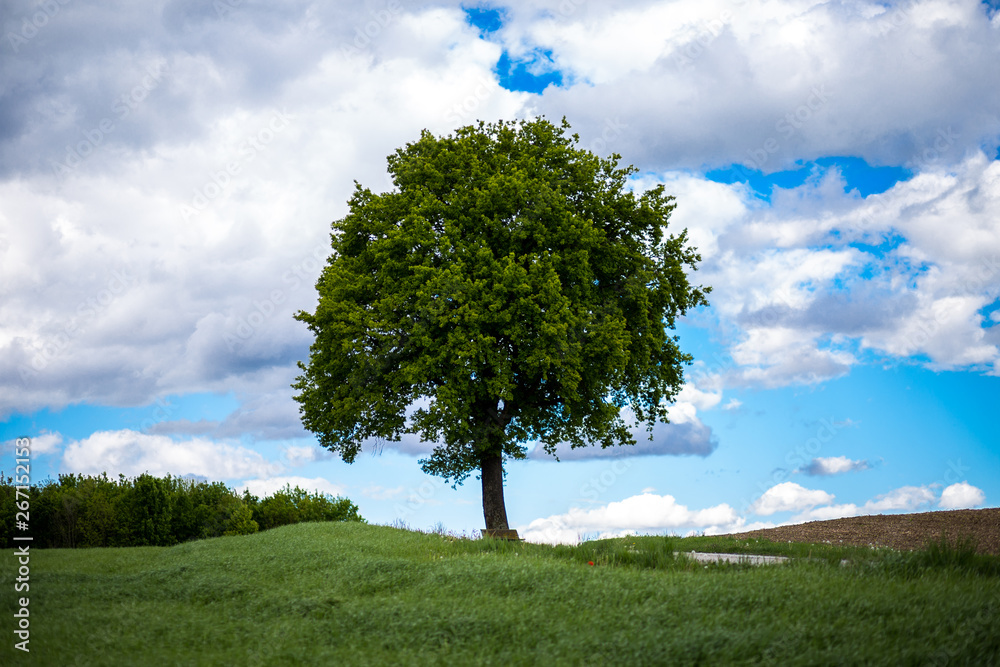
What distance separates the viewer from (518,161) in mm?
20766

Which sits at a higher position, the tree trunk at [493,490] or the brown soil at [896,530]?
the tree trunk at [493,490]

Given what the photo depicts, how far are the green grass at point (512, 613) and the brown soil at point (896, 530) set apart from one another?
513cm

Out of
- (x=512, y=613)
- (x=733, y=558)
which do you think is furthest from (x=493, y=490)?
(x=512, y=613)

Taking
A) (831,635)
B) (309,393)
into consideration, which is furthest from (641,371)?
(831,635)

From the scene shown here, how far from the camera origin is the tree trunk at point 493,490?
20.2m

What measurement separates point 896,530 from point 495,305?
477 inches

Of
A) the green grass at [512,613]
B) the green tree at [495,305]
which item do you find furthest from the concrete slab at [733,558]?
the green tree at [495,305]

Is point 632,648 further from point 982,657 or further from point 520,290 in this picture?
point 520,290

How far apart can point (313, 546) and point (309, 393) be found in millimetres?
8936

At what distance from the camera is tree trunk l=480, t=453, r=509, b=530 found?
20.2 meters

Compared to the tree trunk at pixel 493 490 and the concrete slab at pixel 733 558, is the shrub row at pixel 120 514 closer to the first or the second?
the tree trunk at pixel 493 490

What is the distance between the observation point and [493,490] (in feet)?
66.9

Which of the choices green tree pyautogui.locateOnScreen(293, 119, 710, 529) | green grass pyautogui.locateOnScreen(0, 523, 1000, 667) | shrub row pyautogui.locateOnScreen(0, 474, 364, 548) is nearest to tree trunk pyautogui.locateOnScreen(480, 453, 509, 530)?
green tree pyautogui.locateOnScreen(293, 119, 710, 529)

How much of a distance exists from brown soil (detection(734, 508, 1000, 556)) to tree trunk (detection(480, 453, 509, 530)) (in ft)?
22.9
